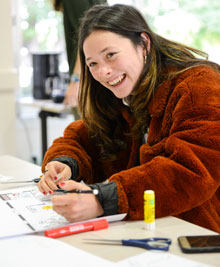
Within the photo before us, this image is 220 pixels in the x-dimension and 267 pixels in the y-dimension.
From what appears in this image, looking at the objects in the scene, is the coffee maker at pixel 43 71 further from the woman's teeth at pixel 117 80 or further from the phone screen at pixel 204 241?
the phone screen at pixel 204 241

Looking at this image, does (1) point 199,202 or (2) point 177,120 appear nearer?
(1) point 199,202

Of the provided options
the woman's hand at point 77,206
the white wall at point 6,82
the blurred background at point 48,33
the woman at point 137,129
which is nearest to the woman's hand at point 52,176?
the woman at point 137,129

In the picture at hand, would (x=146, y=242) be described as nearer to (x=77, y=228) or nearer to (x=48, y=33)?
(x=77, y=228)

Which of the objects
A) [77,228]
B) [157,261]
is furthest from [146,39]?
[157,261]

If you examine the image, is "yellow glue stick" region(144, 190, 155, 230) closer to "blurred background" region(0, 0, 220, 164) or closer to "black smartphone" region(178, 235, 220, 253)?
"black smartphone" region(178, 235, 220, 253)

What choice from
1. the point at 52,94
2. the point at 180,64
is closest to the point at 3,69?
the point at 52,94

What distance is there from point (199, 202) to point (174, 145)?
16 cm

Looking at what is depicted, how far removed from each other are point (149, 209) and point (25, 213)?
34cm

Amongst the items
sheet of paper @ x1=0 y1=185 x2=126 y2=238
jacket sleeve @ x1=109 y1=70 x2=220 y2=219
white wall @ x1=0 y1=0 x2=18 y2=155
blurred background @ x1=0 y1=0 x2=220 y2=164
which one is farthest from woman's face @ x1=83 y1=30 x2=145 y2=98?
blurred background @ x1=0 y1=0 x2=220 y2=164

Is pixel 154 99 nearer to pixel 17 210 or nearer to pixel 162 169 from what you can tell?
pixel 162 169

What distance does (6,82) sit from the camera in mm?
3312

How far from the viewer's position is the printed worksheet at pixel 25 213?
1.17 meters

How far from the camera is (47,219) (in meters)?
1.23

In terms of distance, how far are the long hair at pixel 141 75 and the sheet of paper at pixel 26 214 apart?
365 mm
